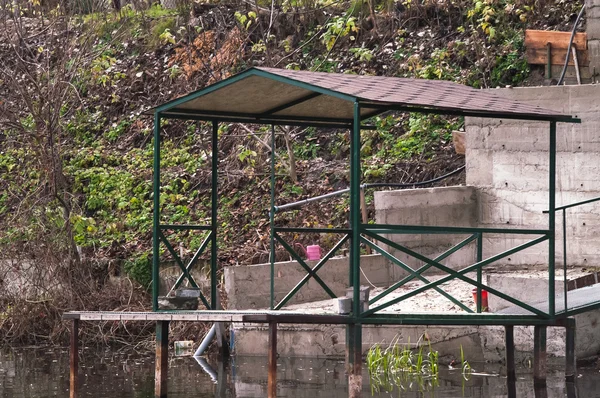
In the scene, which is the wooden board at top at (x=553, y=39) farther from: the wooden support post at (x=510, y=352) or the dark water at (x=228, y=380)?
the wooden support post at (x=510, y=352)

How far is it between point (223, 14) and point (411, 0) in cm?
480

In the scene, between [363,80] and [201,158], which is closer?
[363,80]

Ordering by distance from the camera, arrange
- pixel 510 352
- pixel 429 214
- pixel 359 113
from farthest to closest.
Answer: pixel 429 214
pixel 510 352
pixel 359 113

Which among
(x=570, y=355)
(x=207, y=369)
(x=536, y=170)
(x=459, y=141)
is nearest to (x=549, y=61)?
(x=459, y=141)

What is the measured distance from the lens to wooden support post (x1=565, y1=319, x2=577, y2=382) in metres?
10.9

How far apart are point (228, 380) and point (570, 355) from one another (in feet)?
13.0

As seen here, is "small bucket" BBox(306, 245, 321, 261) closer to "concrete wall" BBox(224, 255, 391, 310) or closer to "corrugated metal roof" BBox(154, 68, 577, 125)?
"concrete wall" BBox(224, 255, 391, 310)

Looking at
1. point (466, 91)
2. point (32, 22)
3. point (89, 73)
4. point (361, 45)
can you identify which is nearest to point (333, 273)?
point (466, 91)

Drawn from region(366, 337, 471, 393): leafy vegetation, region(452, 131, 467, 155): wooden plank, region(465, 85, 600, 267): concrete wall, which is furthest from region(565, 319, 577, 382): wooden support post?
region(452, 131, 467, 155): wooden plank

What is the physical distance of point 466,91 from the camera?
11.3 m

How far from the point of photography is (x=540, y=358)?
35.3ft

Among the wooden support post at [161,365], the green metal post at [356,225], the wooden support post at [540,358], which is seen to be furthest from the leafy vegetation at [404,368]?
the wooden support post at [161,365]

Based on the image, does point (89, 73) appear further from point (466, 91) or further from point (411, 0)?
point (466, 91)

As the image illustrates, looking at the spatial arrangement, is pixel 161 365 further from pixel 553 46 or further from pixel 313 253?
pixel 553 46
